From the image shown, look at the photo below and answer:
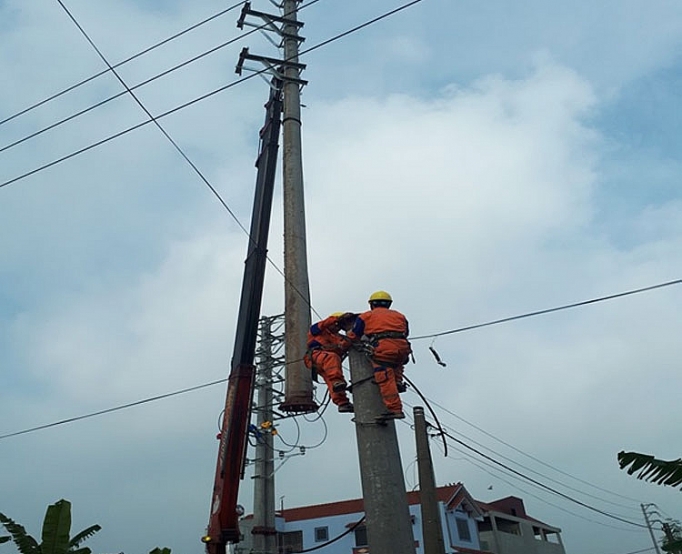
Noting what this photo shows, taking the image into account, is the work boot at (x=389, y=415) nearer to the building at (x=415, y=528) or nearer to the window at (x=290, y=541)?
the building at (x=415, y=528)

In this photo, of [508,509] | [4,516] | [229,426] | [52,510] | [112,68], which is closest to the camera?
[52,510]

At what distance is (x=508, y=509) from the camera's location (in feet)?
118

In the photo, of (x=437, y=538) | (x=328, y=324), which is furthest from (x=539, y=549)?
(x=328, y=324)

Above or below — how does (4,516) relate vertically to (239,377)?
below

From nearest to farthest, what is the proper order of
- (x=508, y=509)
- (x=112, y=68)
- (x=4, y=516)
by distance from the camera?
(x=4, y=516), (x=112, y=68), (x=508, y=509)

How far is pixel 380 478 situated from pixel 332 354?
185cm

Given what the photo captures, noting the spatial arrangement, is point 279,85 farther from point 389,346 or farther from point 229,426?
point 389,346

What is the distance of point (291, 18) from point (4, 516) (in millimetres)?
10311

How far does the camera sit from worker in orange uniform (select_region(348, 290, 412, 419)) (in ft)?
15.6

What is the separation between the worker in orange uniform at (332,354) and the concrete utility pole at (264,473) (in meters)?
11.7

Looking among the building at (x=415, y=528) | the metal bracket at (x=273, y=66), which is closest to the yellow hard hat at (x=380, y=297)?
the metal bracket at (x=273, y=66)

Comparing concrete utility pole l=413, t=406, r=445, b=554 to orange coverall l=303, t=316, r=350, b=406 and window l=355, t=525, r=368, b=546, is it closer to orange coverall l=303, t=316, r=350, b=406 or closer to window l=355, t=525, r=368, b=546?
orange coverall l=303, t=316, r=350, b=406

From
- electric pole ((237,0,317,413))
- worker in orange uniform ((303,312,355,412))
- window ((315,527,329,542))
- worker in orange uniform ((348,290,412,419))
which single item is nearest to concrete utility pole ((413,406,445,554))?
electric pole ((237,0,317,413))

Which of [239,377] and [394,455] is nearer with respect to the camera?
[394,455]
